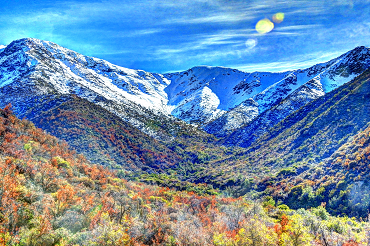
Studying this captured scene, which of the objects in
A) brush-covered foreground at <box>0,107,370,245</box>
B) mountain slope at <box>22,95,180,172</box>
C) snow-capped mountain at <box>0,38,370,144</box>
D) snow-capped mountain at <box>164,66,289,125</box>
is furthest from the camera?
snow-capped mountain at <box>164,66,289,125</box>

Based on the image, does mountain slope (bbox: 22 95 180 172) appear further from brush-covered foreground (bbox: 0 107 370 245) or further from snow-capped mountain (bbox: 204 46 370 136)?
snow-capped mountain (bbox: 204 46 370 136)

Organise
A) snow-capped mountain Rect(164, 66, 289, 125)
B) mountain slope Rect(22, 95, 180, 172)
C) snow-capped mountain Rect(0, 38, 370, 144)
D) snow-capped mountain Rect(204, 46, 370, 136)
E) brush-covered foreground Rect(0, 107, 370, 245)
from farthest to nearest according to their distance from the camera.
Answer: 1. snow-capped mountain Rect(164, 66, 289, 125)
2. snow-capped mountain Rect(204, 46, 370, 136)
3. snow-capped mountain Rect(0, 38, 370, 144)
4. mountain slope Rect(22, 95, 180, 172)
5. brush-covered foreground Rect(0, 107, 370, 245)

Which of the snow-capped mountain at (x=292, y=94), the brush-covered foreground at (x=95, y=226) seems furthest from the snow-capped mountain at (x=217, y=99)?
the brush-covered foreground at (x=95, y=226)

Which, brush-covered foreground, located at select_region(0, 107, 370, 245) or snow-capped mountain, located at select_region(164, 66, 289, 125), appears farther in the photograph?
snow-capped mountain, located at select_region(164, 66, 289, 125)

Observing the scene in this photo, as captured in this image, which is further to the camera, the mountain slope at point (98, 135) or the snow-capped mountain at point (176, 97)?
the snow-capped mountain at point (176, 97)

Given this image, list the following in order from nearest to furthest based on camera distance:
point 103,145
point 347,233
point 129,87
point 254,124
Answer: point 347,233, point 103,145, point 254,124, point 129,87

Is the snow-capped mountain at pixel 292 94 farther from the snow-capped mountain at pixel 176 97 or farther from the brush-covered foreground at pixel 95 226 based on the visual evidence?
the brush-covered foreground at pixel 95 226

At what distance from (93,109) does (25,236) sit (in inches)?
2682

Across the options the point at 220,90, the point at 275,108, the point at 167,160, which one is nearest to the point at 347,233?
the point at 167,160

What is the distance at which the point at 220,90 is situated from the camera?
647 ft

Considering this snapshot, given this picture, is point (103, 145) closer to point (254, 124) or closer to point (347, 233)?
point (347, 233)

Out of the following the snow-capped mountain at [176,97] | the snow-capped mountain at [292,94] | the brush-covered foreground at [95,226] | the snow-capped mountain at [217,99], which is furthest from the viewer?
the snow-capped mountain at [217,99]

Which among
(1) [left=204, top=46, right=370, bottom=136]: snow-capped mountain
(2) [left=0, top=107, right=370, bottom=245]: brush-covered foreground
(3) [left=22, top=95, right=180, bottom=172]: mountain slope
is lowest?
(2) [left=0, top=107, right=370, bottom=245]: brush-covered foreground

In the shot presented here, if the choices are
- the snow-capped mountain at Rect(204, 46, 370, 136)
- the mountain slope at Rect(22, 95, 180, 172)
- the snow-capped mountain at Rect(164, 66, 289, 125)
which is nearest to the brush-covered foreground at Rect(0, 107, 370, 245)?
the mountain slope at Rect(22, 95, 180, 172)
